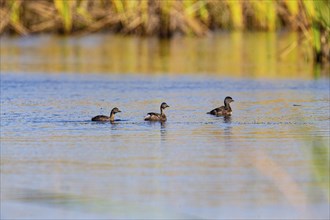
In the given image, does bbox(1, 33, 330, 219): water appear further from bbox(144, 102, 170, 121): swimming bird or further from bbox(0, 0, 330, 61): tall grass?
bbox(0, 0, 330, 61): tall grass

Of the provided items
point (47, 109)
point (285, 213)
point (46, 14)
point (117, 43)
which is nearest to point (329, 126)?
point (47, 109)

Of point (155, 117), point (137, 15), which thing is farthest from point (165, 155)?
point (137, 15)

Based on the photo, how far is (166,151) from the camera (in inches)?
465

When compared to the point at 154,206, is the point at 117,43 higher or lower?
higher

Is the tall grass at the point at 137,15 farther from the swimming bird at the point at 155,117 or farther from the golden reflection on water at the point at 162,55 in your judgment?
the swimming bird at the point at 155,117

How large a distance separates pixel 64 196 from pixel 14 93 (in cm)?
980

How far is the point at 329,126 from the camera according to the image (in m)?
13.9

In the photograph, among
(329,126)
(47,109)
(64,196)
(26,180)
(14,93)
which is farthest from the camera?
(14,93)

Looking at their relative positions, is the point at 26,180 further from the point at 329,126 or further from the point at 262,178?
the point at 329,126

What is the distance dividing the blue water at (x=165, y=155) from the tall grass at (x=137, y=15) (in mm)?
14242

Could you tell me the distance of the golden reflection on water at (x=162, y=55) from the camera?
78.0 feet

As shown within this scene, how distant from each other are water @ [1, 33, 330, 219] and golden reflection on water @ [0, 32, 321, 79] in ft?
9.36

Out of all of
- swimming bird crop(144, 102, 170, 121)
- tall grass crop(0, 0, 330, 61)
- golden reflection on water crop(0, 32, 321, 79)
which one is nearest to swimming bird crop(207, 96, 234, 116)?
swimming bird crop(144, 102, 170, 121)

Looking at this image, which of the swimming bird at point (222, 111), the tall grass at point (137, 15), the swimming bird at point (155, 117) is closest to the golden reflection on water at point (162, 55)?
the tall grass at point (137, 15)
